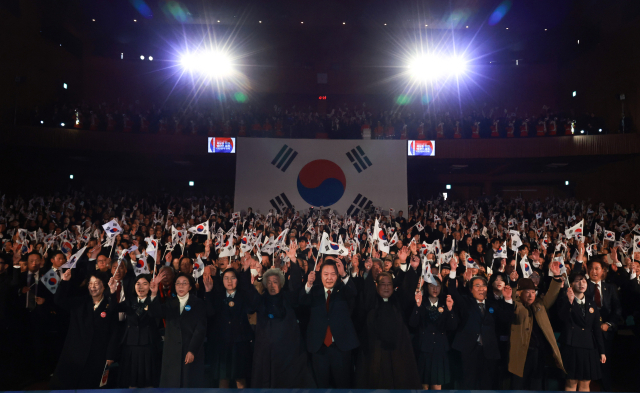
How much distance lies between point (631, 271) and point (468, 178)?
16.1 metres

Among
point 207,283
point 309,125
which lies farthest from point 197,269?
point 309,125

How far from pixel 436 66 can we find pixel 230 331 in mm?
19117

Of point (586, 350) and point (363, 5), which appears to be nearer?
point (586, 350)

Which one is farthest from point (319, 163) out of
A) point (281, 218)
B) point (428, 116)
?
point (428, 116)

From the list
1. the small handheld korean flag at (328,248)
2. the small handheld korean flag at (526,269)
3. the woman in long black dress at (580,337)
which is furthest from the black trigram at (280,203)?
the woman in long black dress at (580,337)

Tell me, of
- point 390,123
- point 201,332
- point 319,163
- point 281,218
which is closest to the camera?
point 201,332

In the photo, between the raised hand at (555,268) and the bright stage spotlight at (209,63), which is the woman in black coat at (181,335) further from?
the bright stage spotlight at (209,63)

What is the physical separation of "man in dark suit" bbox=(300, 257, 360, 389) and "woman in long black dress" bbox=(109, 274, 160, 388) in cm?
162

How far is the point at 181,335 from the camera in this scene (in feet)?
13.6

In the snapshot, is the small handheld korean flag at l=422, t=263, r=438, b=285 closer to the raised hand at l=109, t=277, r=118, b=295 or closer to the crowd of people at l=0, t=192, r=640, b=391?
the crowd of people at l=0, t=192, r=640, b=391

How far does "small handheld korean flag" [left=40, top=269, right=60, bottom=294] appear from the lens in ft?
16.2

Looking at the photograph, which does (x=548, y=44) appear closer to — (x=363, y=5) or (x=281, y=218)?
(x=363, y=5)

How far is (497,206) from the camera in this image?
615 inches

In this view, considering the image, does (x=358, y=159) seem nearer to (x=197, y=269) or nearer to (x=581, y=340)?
(x=197, y=269)
